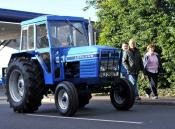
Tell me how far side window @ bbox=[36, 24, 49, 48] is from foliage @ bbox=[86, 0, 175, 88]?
498 centimetres

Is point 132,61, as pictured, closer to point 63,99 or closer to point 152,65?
point 152,65

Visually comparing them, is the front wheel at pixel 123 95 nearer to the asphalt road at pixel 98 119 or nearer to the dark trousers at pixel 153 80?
the asphalt road at pixel 98 119

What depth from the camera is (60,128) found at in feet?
38.5

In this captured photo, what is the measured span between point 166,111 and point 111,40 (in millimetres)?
6986

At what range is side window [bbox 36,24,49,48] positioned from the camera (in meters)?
15.4

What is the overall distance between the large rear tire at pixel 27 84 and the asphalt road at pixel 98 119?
283mm

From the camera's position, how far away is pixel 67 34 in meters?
15.5

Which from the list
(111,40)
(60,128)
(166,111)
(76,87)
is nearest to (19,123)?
(60,128)

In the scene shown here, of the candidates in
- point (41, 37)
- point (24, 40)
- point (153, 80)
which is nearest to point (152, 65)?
point (153, 80)

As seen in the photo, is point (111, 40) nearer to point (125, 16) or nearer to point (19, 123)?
point (125, 16)

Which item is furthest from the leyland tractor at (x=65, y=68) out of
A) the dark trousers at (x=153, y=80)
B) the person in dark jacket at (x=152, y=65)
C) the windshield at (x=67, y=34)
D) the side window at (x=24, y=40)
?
the person in dark jacket at (x=152, y=65)

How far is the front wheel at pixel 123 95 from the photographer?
49.2 ft

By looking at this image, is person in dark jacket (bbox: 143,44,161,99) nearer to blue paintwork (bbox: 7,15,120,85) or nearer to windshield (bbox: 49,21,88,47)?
windshield (bbox: 49,21,88,47)

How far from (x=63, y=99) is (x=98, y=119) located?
1573mm
